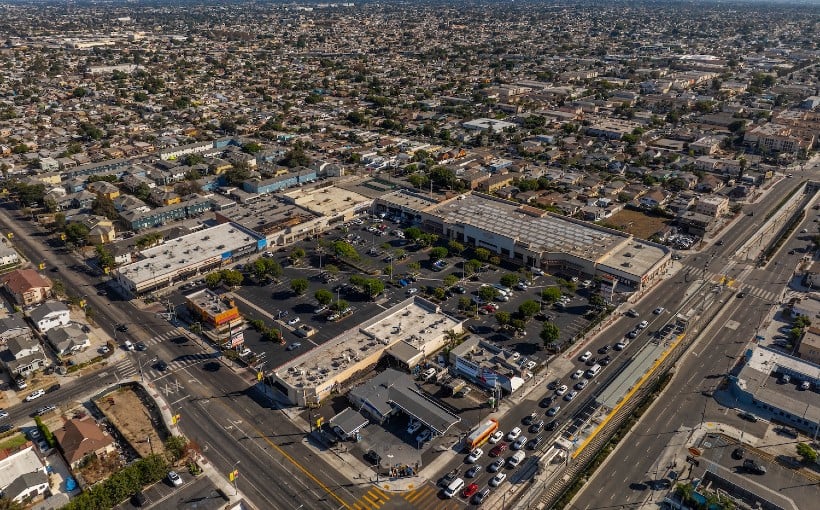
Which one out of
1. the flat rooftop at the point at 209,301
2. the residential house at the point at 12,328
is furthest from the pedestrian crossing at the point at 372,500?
the residential house at the point at 12,328

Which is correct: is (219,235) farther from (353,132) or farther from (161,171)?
(353,132)

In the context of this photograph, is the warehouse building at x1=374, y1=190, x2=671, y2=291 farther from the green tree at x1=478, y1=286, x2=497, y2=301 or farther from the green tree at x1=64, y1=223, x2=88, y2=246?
the green tree at x1=64, y1=223, x2=88, y2=246

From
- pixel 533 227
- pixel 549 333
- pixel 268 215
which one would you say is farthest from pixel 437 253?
pixel 268 215

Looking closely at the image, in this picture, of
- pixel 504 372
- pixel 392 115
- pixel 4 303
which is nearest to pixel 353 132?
pixel 392 115

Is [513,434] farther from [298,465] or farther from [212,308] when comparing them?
[212,308]

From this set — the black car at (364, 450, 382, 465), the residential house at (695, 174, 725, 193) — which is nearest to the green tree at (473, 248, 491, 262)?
the black car at (364, 450, 382, 465)

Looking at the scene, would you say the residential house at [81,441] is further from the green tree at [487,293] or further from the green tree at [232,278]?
the green tree at [487,293]
